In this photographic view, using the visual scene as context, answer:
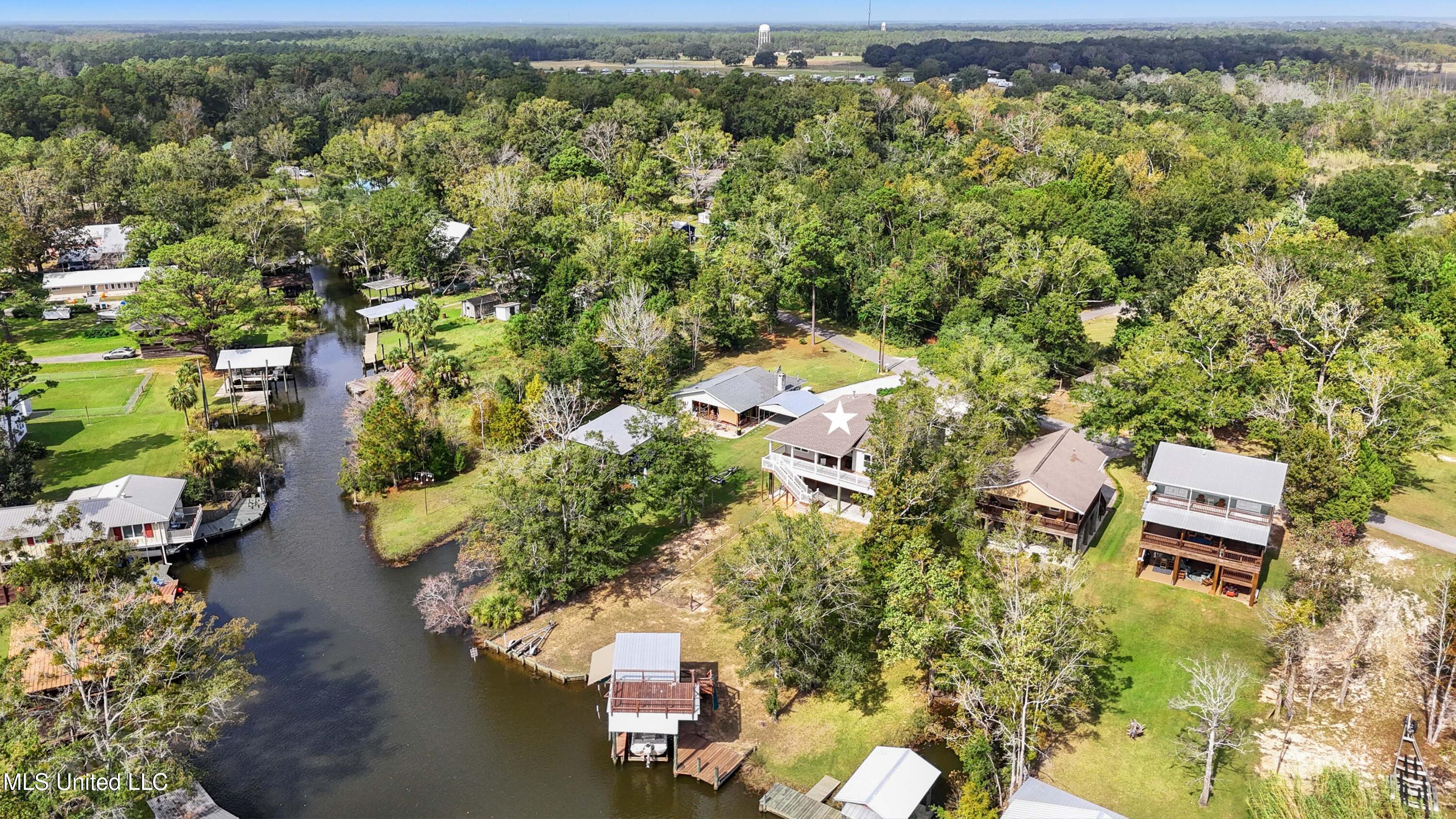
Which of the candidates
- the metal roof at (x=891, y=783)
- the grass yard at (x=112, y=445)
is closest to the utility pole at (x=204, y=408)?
the grass yard at (x=112, y=445)

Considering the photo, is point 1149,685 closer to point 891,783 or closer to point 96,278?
point 891,783

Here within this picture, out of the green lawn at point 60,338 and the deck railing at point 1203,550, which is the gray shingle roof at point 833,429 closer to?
the deck railing at point 1203,550

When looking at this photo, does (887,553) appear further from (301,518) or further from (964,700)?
(301,518)

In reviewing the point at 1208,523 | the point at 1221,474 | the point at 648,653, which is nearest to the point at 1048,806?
the point at 648,653

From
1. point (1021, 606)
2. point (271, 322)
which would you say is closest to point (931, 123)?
point (271, 322)

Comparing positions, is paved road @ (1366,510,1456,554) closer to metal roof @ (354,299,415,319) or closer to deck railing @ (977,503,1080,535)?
deck railing @ (977,503,1080,535)
